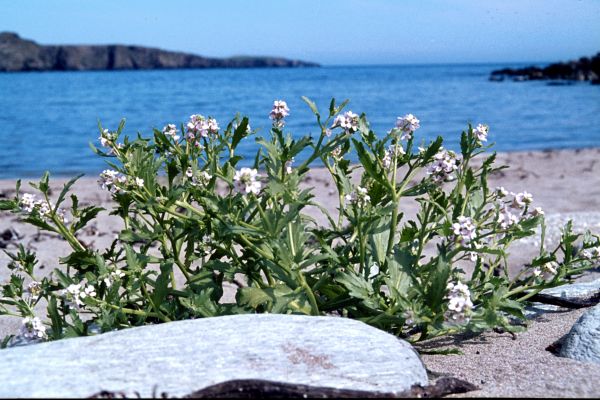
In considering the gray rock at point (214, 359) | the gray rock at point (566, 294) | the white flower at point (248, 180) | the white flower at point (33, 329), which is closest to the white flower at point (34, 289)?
the white flower at point (33, 329)

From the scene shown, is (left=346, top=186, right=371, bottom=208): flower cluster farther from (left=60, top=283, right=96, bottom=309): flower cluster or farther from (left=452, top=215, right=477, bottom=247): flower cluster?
(left=60, top=283, right=96, bottom=309): flower cluster

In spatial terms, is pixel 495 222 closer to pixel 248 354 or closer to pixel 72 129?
pixel 248 354

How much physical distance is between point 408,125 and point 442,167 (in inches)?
11.8

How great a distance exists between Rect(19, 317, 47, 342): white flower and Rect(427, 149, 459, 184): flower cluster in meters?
1.98

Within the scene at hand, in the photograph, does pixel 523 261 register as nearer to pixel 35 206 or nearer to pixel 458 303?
pixel 458 303

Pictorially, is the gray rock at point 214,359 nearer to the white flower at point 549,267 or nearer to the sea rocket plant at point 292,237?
the sea rocket plant at point 292,237

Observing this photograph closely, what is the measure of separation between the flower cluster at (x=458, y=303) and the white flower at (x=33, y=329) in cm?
189

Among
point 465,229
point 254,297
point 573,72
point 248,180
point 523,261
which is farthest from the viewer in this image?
point 573,72

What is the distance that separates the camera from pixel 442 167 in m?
3.36

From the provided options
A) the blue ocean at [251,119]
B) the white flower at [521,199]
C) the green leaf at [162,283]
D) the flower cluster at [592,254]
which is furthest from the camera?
the blue ocean at [251,119]

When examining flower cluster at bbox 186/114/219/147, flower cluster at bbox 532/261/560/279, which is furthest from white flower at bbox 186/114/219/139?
flower cluster at bbox 532/261/560/279

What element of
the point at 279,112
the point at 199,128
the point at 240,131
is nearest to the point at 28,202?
the point at 199,128

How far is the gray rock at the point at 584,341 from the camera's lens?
333cm

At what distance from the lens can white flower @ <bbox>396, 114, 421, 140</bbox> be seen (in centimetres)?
351
